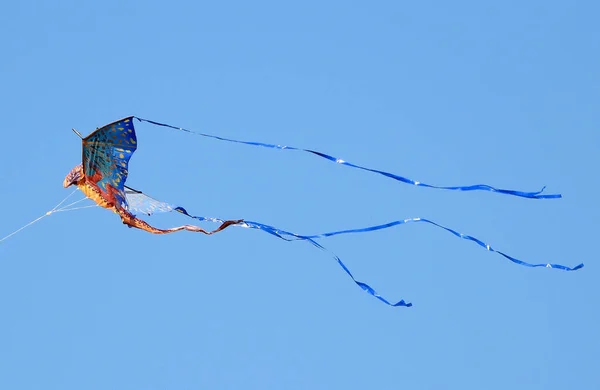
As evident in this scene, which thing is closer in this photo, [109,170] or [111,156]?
[111,156]

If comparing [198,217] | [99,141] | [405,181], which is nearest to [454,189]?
[405,181]

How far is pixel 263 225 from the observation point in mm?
14617

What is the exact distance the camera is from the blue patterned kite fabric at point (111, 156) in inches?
658

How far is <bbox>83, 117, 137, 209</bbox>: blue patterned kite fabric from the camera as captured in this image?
16.7 metres

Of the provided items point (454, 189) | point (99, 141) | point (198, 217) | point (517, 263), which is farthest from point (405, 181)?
point (99, 141)

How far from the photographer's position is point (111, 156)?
17.0 metres

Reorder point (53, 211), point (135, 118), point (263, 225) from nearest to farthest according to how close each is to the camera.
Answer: point (263, 225), point (135, 118), point (53, 211)

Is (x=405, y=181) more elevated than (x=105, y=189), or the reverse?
(x=105, y=189)

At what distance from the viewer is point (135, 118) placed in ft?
52.9

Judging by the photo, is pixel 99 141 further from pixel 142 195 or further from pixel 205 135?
pixel 205 135

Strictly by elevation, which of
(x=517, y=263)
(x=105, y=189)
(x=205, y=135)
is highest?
(x=105, y=189)

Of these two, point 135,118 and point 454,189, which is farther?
point 135,118

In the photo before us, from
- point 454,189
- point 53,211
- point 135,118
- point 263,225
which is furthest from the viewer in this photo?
point 53,211

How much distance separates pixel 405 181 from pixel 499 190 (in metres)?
1.31
